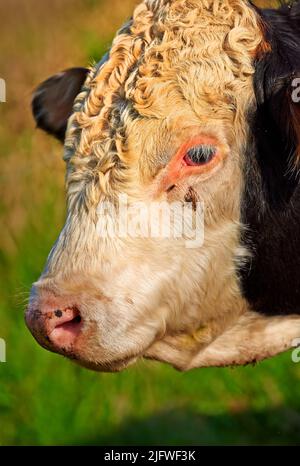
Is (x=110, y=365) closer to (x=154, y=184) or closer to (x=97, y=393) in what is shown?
(x=154, y=184)

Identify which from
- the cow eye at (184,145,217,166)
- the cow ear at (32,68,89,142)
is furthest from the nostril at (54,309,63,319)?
the cow ear at (32,68,89,142)

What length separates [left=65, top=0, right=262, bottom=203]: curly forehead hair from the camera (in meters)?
3.21

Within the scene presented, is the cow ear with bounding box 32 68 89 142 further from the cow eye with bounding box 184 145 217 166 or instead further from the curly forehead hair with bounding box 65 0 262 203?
the cow eye with bounding box 184 145 217 166

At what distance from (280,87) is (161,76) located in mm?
376

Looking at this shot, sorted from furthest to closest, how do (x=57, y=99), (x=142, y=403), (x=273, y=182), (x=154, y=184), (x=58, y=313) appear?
1. (x=142, y=403)
2. (x=57, y=99)
3. (x=273, y=182)
4. (x=154, y=184)
5. (x=58, y=313)

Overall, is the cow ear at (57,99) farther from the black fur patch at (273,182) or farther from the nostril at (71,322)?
the nostril at (71,322)

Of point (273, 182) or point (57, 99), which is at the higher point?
point (57, 99)

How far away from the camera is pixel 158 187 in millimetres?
3174

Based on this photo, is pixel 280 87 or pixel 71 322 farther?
pixel 280 87

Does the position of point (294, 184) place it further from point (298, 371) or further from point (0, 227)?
point (0, 227)

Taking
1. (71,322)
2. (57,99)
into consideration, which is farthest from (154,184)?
(57,99)

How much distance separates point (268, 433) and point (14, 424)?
1.51m

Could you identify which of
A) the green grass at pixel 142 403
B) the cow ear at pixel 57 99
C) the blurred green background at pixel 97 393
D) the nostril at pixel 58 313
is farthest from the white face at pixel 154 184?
the green grass at pixel 142 403

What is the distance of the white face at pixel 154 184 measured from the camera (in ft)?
10.2
